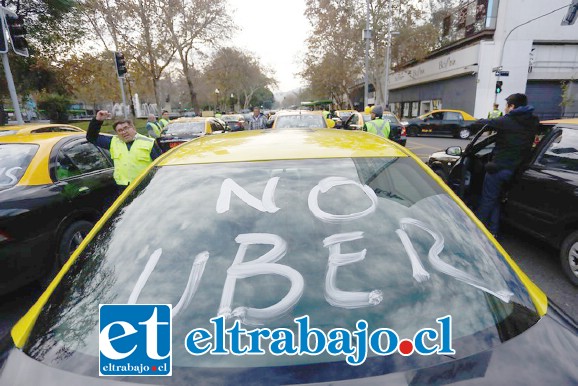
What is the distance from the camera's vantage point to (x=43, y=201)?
3225mm

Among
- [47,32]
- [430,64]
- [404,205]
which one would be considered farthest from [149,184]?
[430,64]

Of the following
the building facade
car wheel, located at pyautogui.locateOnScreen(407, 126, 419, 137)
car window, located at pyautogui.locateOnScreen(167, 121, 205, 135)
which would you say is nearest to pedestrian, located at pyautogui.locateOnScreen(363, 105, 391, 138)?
car window, located at pyautogui.locateOnScreen(167, 121, 205, 135)

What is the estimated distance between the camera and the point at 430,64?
97.6ft

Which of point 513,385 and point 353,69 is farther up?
point 353,69

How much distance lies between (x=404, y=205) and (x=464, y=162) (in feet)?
13.4

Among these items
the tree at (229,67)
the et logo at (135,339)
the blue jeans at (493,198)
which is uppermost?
the tree at (229,67)

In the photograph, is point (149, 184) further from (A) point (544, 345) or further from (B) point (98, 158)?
(B) point (98, 158)

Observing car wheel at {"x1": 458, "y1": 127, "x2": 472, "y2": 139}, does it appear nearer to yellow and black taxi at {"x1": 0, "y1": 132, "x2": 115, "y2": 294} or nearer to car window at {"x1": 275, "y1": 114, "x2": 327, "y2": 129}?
car window at {"x1": 275, "y1": 114, "x2": 327, "y2": 129}

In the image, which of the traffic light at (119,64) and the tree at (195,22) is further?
the tree at (195,22)

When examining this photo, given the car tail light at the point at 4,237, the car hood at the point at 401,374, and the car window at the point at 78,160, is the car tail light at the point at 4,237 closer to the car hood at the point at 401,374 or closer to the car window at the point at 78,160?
the car window at the point at 78,160

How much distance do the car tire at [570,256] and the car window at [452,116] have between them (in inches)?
667

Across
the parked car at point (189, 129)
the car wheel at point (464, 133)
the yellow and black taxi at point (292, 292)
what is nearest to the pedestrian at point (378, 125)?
the parked car at point (189, 129)

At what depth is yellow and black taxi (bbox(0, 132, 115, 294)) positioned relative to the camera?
291 centimetres

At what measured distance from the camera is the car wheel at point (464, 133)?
18.4 meters
